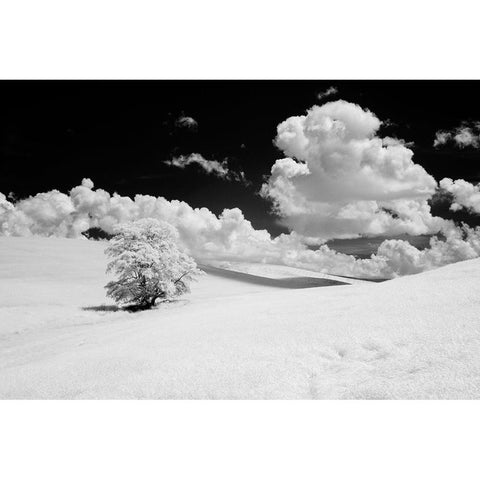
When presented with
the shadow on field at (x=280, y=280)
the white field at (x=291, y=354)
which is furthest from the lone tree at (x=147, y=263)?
the shadow on field at (x=280, y=280)

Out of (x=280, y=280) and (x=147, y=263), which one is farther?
(x=280, y=280)

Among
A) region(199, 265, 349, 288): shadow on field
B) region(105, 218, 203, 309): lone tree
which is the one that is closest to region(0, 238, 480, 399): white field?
region(105, 218, 203, 309): lone tree

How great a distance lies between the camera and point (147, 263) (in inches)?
854

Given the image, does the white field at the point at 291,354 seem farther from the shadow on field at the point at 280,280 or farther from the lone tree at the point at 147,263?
the shadow on field at the point at 280,280

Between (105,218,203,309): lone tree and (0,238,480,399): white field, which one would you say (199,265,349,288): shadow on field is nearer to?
(105,218,203,309): lone tree

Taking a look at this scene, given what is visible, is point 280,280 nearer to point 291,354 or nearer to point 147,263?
point 147,263

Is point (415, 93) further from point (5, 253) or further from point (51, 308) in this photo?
point (5, 253)

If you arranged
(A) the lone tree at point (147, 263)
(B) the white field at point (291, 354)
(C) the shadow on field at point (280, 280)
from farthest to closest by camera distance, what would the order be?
(C) the shadow on field at point (280, 280) < (A) the lone tree at point (147, 263) < (B) the white field at point (291, 354)

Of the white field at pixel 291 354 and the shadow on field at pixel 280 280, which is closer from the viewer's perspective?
the white field at pixel 291 354

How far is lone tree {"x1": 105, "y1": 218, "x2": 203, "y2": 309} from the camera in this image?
21.7 m

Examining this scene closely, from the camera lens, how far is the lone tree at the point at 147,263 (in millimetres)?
21672

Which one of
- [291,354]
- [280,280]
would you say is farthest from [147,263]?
[280,280]

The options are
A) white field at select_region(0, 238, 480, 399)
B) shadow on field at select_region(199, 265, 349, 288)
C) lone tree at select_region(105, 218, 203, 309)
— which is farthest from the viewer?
shadow on field at select_region(199, 265, 349, 288)

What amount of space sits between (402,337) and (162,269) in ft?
55.7
